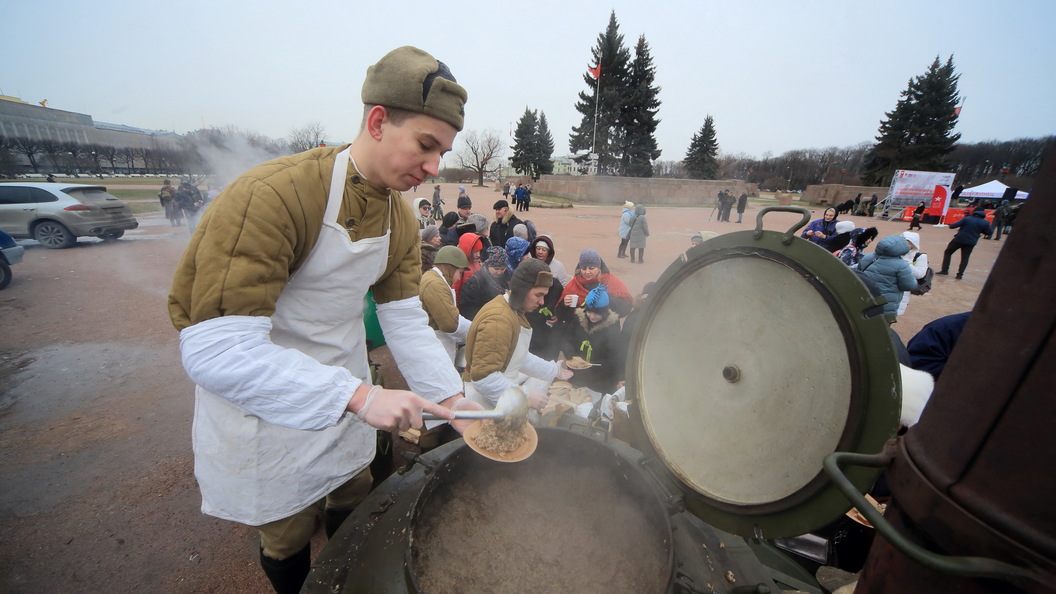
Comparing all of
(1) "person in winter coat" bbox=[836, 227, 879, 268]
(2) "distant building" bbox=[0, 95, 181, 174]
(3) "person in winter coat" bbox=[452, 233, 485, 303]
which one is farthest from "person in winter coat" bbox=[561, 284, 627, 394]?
(2) "distant building" bbox=[0, 95, 181, 174]

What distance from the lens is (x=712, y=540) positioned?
1.57 metres

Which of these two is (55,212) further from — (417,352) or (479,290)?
(417,352)

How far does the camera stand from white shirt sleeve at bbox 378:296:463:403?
6.23 ft

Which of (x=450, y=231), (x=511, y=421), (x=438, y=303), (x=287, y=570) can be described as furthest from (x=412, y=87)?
(x=450, y=231)

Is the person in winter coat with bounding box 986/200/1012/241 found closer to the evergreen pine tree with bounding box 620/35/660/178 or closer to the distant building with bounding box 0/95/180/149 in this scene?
the evergreen pine tree with bounding box 620/35/660/178

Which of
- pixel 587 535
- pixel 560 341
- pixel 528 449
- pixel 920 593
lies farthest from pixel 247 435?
pixel 560 341

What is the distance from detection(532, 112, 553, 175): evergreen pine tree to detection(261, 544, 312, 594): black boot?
5206cm

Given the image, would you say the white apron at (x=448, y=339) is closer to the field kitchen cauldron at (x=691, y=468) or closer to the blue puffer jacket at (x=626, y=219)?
the field kitchen cauldron at (x=691, y=468)

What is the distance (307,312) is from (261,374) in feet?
1.28

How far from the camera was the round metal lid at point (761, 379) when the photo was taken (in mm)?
966

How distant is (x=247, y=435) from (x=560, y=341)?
12.2 feet

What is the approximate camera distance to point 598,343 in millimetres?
4488

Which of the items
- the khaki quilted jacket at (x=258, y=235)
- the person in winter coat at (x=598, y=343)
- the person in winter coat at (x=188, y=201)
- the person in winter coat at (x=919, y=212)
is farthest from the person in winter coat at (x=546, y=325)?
the person in winter coat at (x=919, y=212)

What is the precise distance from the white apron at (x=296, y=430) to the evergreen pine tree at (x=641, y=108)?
1700 inches
